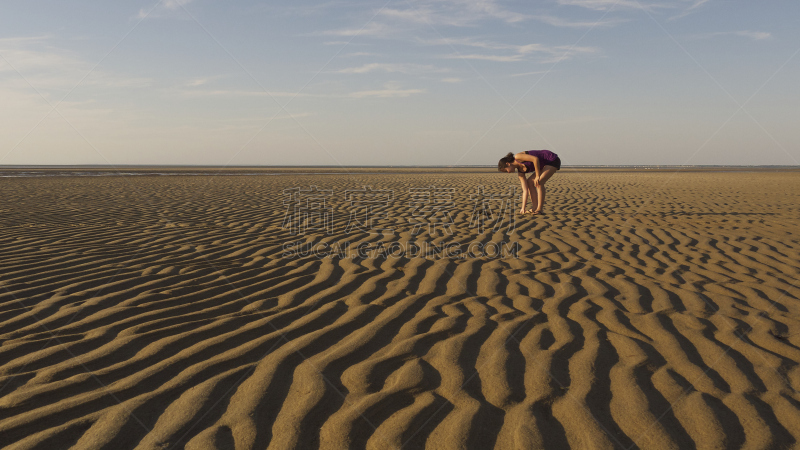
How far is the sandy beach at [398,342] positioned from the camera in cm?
204

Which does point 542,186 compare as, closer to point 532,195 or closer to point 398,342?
point 532,195

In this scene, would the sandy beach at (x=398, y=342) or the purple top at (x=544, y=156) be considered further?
the purple top at (x=544, y=156)

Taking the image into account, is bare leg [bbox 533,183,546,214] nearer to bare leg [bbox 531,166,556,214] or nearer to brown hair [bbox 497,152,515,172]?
bare leg [bbox 531,166,556,214]

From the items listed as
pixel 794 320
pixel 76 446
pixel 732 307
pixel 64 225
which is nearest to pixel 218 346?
pixel 76 446

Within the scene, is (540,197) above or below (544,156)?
below

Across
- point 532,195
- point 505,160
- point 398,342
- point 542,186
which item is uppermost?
point 505,160

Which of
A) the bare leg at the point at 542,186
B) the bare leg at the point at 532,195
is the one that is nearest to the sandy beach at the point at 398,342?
the bare leg at the point at 542,186

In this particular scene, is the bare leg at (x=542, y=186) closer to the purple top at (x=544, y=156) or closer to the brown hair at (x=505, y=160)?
the purple top at (x=544, y=156)

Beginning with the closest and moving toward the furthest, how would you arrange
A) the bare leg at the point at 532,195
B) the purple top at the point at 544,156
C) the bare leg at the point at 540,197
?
1. the purple top at the point at 544,156
2. the bare leg at the point at 540,197
3. the bare leg at the point at 532,195

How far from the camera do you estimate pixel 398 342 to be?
9.52 feet

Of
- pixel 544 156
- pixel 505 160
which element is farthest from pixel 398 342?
pixel 544 156

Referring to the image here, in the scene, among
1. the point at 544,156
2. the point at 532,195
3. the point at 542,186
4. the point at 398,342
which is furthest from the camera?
the point at 532,195

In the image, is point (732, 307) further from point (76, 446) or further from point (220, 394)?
point (76, 446)

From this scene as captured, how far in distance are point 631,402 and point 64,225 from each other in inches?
307
